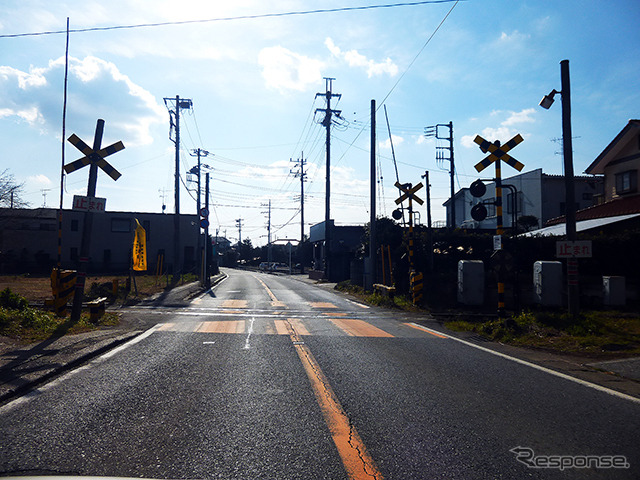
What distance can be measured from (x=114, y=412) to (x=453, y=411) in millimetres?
3490

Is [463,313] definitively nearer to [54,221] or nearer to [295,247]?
[54,221]

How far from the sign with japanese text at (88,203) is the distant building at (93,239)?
3043 cm

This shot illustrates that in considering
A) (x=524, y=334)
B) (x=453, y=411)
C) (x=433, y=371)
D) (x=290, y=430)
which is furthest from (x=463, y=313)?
(x=290, y=430)

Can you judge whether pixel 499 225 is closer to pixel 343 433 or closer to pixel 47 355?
pixel 343 433

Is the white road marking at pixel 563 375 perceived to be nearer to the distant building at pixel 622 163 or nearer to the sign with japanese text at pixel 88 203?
the sign with japanese text at pixel 88 203

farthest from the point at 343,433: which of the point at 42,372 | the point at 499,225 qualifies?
the point at 499,225

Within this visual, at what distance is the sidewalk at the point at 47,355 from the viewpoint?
18.5ft

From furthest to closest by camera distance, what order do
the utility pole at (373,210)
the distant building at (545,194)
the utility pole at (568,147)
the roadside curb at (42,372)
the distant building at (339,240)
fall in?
1. the distant building at (339,240)
2. the distant building at (545,194)
3. the utility pole at (373,210)
4. the utility pole at (568,147)
5. the roadside curb at (42,372)

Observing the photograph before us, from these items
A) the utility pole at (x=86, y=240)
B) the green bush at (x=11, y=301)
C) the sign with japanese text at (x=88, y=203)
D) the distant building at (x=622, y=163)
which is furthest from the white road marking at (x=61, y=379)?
the distant building at (x=622, y=163)

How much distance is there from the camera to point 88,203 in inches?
408

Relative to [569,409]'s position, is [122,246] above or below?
above

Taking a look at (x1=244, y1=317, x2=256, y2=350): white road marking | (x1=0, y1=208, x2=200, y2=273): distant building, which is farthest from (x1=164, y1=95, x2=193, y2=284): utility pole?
(x1=244, y1=317, x2=256, y2=350): white road marking

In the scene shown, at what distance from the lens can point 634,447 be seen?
397cm

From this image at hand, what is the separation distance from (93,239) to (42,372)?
41684 millimetres
